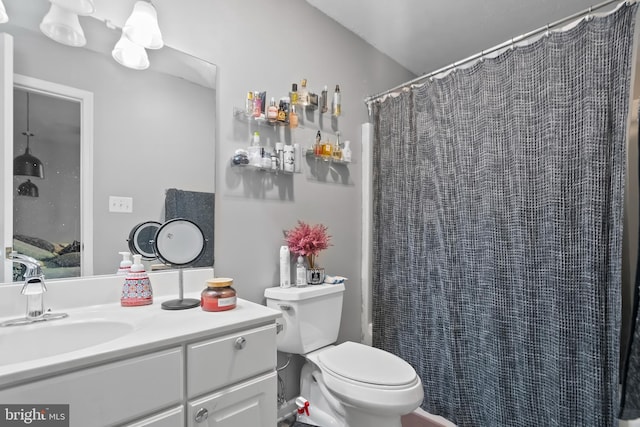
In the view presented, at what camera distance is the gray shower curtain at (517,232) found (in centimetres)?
125

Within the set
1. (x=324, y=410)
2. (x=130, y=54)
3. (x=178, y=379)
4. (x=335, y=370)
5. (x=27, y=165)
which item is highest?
(x=130, y=54)

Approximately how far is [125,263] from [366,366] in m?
1.10

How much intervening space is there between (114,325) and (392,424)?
1.12 metres

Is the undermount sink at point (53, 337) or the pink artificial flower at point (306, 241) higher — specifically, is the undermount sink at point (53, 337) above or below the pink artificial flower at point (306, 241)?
below

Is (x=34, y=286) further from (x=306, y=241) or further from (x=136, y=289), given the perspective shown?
(x=306, y=241)

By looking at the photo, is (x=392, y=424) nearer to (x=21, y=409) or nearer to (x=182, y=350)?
(x=182, y=350)

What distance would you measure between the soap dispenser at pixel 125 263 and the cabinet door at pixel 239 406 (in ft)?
1.96

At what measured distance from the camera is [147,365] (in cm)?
84

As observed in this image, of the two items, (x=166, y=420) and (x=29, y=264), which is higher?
(x=29, y=264)

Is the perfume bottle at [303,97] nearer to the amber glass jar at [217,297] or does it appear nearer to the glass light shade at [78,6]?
the glass light shade at [78,6]

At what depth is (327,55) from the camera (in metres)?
2.03

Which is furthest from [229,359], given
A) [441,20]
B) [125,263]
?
[441,20]

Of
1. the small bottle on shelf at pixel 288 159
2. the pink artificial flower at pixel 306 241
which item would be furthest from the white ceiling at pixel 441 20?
the pink artificial flower at pixel 306 241

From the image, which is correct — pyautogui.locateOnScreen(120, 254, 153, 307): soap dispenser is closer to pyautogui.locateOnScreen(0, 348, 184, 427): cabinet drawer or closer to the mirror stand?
the mirror stand
